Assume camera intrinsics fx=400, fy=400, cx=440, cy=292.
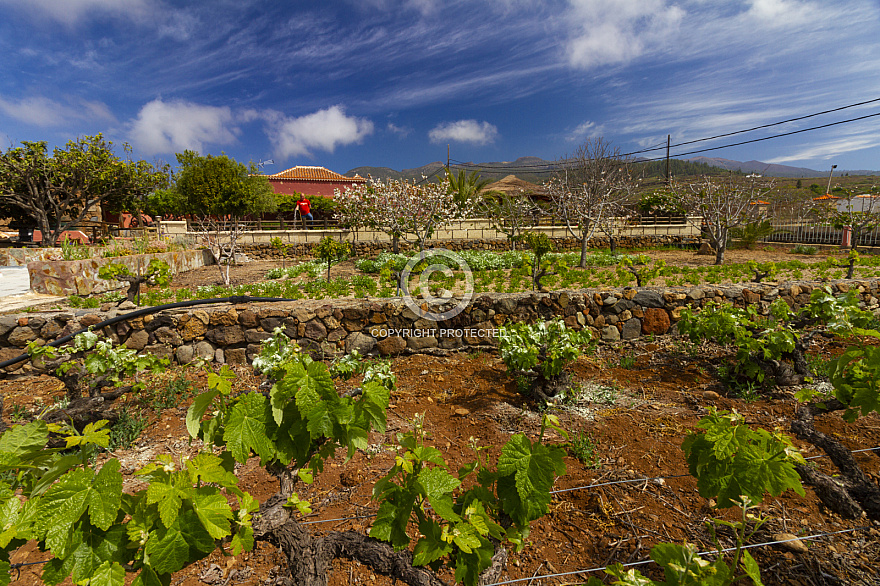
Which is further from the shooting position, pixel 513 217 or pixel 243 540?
Answer: pixel 513 217

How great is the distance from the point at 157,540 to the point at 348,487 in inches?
62.6

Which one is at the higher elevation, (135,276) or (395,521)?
(135,276)

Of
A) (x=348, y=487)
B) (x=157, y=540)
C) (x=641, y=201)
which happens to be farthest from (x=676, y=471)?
(x=641, y=201)

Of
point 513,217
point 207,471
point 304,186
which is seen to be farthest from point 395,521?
point 304,186

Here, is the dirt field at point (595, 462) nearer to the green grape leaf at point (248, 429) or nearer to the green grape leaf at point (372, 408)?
the green grape leaf at point (372, 408)

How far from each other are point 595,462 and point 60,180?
79.3ft

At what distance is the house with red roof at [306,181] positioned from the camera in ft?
121

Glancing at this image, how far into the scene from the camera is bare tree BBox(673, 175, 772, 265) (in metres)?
13.7

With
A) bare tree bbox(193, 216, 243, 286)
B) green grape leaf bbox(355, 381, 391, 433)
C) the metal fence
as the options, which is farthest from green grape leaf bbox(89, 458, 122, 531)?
the metal fence

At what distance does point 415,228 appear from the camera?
48.6ft

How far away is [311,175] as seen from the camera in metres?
38.2

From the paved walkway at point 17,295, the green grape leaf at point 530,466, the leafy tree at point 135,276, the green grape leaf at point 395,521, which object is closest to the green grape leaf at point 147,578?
the green grape leaf at point 395,521

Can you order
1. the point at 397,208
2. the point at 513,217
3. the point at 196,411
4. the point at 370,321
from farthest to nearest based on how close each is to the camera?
the point at 513,217 → the point at 397,208 → the point at 370,321 → the point at 196,411

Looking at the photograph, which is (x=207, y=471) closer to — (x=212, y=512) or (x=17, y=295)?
(x=212, y=512)
